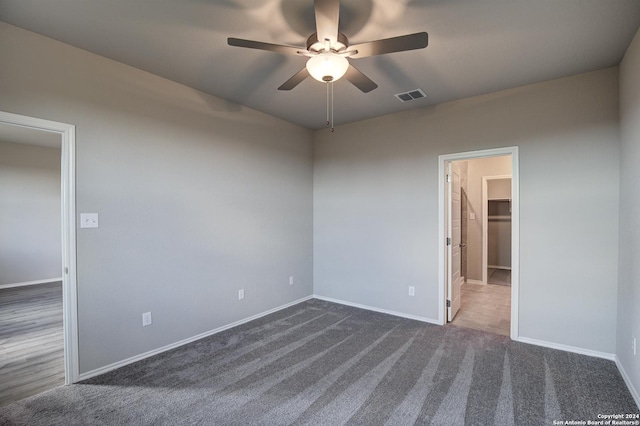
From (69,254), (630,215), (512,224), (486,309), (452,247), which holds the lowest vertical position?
(486,309)

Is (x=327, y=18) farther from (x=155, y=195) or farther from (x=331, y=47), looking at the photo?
(x=155, y=195)

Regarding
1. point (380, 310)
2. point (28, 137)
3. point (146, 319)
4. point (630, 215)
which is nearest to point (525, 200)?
point (630, 215)

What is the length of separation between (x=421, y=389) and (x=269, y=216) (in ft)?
8.73

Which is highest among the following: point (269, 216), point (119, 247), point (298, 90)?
point (298, 90)

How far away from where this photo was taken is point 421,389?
7.63ft

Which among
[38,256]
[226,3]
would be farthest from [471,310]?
[38,256]

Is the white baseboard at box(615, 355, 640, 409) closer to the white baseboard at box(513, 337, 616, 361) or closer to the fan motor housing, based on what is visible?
the white baseboard at box(513, 337, 616, 361)

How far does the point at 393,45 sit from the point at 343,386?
97.0 inches

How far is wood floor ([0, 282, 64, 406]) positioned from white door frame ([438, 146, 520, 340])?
3830 mm

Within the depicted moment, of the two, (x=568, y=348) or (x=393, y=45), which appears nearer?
(x=393, y=45)

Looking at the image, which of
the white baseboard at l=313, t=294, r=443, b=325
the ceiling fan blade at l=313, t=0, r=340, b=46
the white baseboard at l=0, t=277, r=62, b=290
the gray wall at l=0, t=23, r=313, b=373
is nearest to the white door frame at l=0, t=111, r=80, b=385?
the gray wall at l=0, t=23, r=313, b=373

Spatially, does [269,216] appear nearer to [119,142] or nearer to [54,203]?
[119,142]

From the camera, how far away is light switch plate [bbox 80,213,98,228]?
2.46 meters

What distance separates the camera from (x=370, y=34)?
2.24 meters
